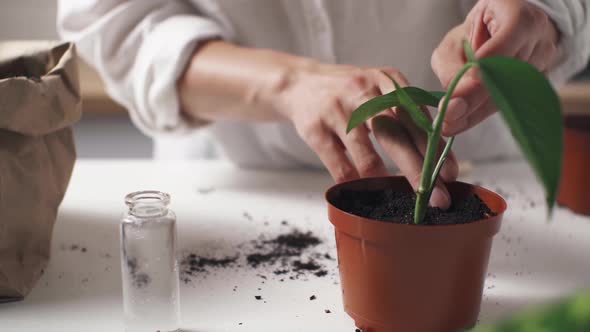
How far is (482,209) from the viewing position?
655 millimetres

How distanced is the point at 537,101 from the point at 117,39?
901 mm

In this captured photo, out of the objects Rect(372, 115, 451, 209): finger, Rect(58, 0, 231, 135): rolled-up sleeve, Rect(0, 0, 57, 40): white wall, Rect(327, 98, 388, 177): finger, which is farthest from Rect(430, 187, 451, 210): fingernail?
Rect(0, 0, 57, 40): white wall

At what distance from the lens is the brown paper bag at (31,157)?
0.68 metres

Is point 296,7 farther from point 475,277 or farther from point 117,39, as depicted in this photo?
point 475,277

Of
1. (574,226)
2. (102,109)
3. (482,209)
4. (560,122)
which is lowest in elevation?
Result: (102,109)

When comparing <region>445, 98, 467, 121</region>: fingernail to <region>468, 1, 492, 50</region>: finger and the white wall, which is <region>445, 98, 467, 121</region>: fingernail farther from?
the white wall

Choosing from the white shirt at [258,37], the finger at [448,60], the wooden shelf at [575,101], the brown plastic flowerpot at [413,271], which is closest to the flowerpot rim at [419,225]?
the brown plastic flowerpot at [413,271]

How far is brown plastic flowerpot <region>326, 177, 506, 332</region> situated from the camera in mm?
571

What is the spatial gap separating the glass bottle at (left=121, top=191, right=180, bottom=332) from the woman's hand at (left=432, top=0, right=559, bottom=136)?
0.30 meters

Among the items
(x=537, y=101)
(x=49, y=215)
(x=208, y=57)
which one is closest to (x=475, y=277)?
(x=537, y=101)

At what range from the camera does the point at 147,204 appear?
66 centimetres

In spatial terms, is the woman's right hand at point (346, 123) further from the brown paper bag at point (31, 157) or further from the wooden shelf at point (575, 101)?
the wooden shelf at point (575, 101)

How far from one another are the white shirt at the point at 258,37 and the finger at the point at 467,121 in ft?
1.13

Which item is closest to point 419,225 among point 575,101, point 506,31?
point 506,31
